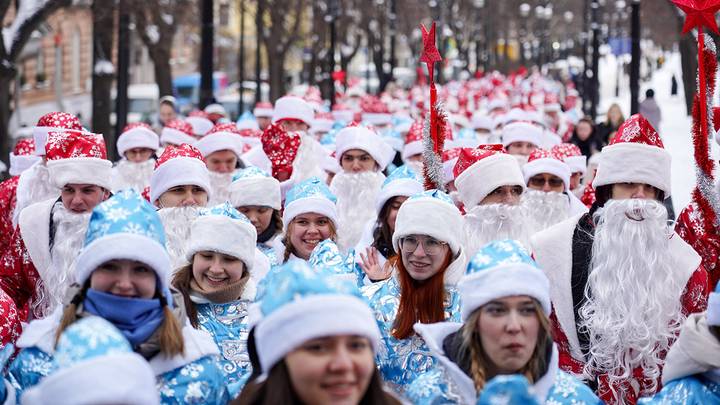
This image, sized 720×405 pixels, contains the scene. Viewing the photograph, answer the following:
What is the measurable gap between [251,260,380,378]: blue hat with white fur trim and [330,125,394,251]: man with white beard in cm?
604

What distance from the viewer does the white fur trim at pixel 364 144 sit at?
38.3 ft

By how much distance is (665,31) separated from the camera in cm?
7738

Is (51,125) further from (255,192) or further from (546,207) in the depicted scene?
(546,207)

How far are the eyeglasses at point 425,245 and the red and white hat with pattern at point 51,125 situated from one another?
→ 400cm

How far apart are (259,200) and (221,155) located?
293 cm

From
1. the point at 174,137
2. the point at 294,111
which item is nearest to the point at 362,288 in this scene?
the point at 174,137

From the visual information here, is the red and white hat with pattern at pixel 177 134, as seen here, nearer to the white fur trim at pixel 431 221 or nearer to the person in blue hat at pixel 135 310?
the white fur trim at pixel 431 221

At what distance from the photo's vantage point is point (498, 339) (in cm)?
509

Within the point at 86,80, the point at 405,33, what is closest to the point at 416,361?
the point at 86,80

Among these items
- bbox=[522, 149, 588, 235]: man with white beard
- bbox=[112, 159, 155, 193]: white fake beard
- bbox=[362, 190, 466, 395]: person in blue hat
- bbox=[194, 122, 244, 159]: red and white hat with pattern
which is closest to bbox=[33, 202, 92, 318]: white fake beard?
bbox=[362, 190, 466, 395]: person in blue hat

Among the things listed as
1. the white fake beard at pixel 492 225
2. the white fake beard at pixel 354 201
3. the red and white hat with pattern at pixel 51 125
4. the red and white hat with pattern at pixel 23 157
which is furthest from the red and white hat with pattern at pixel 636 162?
the red and white hat with pattern at pixel 23 157

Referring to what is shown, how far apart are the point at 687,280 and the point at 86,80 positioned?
5581 cm

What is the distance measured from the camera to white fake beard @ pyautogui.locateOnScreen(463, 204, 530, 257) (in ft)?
27.6

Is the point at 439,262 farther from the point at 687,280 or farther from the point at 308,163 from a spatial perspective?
the point at 308,163
